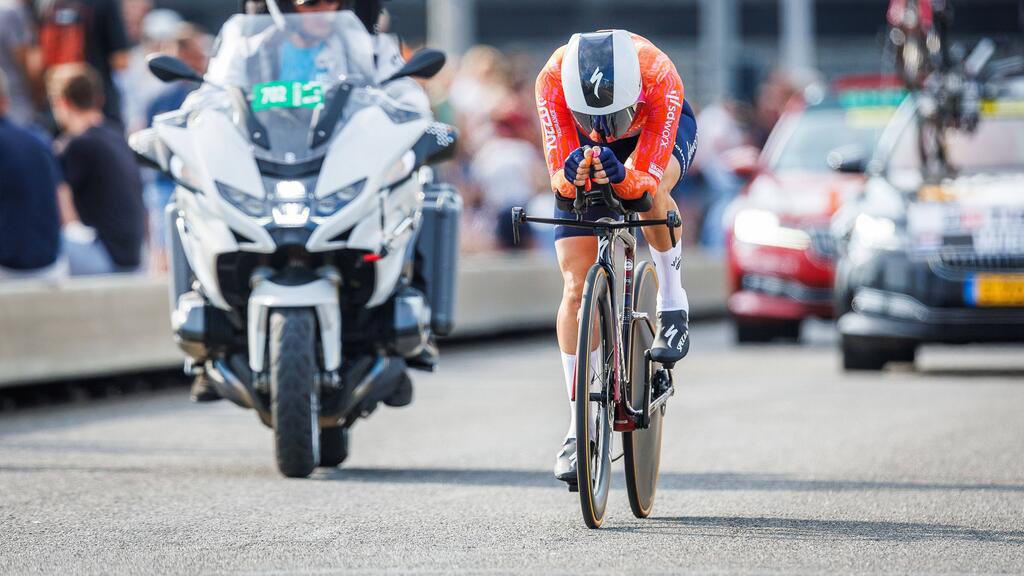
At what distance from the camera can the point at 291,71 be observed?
368 inches

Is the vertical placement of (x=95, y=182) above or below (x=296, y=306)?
above

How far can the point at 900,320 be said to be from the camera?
1395 cm

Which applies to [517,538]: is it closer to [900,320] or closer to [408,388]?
[408,388]

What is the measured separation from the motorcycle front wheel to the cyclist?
4.32 ft

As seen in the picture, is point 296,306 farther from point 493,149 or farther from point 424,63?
point 493,149

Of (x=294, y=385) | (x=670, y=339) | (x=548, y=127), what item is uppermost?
(x=548, y=127)

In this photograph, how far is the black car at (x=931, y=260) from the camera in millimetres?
13680

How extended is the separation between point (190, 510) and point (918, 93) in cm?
888

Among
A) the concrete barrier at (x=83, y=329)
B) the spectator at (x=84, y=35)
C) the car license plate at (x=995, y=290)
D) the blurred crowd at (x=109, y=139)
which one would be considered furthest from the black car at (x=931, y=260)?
the spectator at (x=84, y=35)

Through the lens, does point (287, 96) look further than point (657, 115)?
Yes

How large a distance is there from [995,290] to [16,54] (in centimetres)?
693

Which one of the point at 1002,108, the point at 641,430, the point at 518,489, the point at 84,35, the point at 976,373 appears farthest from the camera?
the point at 84,35

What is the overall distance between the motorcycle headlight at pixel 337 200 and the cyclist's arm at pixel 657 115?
165 cm

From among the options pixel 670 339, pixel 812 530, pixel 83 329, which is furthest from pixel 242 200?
pixel 83 329
